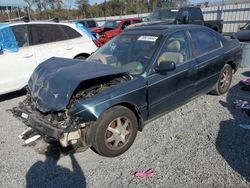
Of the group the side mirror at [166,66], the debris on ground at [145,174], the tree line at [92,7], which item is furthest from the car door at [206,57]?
the tree line at [92,7]

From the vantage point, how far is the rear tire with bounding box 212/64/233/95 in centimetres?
527

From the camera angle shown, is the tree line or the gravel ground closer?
the gravel ground

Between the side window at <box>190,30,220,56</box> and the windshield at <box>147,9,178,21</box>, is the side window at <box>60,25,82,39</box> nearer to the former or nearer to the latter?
the side window at <box>190,30,220,56</box>

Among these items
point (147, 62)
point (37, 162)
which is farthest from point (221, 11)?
point (37, 162)

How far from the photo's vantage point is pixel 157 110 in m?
3.91

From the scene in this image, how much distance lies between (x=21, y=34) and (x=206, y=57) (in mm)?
4160

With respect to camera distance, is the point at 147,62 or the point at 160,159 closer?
the point at 160,159

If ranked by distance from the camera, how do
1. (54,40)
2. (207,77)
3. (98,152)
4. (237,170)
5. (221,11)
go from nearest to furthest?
(237,170) < (98,152) < (207,77) < (54,40) < (221,11)

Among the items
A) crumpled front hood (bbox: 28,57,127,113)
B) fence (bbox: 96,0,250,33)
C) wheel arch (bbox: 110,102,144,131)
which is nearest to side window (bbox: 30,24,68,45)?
crumpled front hood (bbox: 28,57,127,113)

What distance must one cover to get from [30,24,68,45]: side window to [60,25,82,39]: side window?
9cm

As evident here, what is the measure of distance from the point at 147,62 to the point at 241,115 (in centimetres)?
211

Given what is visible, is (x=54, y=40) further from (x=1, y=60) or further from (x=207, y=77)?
(x=207, y=77)

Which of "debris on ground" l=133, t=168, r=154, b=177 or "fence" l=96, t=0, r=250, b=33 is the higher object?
"fence" l=96, t=0, r=250, b=33

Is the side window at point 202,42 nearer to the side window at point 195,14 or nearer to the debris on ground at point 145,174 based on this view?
the debris on ground at point 145,174
